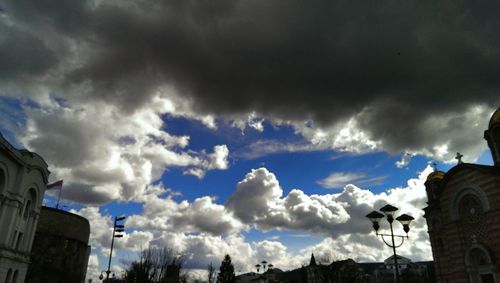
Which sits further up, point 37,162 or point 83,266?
point 37,162

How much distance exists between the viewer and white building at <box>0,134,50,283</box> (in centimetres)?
2711

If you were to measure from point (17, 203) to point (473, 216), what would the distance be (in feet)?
125

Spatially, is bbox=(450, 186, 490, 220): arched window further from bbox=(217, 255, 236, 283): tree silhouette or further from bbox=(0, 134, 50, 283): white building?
bbox=(217, 255, 236, 283): tree silhouette

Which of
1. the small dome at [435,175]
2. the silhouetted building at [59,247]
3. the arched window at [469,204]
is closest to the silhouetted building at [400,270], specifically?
the small dome at [435,175]

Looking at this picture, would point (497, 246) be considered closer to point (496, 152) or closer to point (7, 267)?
point (496, 152)

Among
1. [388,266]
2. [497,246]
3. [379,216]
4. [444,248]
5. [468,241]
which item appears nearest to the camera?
[379,216]

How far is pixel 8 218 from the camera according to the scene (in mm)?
27766

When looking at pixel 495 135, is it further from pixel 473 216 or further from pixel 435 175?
pixel 435 175

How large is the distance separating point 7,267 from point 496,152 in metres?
41.4

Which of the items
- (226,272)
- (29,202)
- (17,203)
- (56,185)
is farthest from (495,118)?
(226,272)

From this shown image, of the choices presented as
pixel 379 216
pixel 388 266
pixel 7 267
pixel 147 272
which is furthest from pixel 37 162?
pixel 388 266

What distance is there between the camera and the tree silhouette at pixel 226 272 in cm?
8862

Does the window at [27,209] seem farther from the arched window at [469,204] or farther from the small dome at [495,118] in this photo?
the small dome at [495,118]

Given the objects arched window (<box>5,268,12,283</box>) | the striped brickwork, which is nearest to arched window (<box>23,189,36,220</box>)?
arched window (<box>5,268,12,283</box>)
